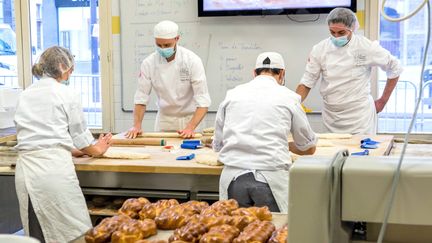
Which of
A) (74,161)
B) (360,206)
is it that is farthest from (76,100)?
(360,206)

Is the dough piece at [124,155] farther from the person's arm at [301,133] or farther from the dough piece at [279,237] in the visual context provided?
the dough piece at [279,237]

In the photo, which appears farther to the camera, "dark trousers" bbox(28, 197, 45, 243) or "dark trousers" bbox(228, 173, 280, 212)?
"dark trousers" bbox(28, 197, 45, 243)

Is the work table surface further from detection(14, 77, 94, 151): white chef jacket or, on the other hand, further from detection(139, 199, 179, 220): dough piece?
detection(139, 199, 179, 220): dough piece

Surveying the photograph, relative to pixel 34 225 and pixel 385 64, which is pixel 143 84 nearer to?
pixel 34 225

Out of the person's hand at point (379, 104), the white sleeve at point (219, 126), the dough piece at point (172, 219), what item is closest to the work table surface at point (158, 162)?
the white sleeve at point (219, 126)

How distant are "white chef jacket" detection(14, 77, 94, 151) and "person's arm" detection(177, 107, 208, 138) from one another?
0.96 m

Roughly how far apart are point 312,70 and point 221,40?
103 centimetres

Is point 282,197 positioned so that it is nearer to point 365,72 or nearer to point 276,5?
point 365,72

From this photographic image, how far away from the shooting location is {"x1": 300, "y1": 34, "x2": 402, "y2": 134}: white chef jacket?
3914mm

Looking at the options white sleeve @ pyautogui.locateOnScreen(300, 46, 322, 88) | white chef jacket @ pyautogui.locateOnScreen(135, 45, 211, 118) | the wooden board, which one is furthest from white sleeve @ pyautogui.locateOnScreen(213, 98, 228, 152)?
white sleeve @ pyautogui.locateOnScreen(300, 46, 322, 88)

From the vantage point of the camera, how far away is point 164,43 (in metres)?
3.70

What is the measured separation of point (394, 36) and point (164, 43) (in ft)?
6.82

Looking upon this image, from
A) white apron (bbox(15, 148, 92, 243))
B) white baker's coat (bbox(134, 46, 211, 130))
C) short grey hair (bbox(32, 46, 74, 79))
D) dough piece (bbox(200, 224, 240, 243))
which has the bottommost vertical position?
white apron (bbox(15, 148, 92, 243))

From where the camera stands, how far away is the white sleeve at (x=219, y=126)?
2588 millimetres
